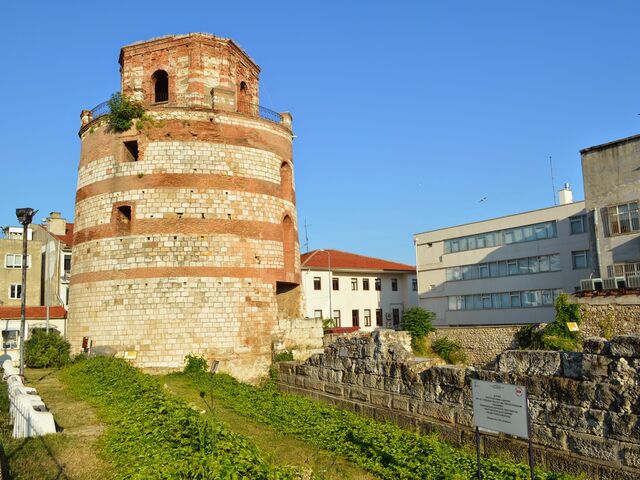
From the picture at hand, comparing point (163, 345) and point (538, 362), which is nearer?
point (538, 362)

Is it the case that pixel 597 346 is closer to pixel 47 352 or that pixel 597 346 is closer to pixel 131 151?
pixel 131 151

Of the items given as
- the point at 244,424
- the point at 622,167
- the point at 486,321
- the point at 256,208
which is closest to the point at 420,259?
the point at 486,321

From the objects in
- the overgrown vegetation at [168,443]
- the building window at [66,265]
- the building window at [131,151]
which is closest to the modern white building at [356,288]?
the building window at [66,265]

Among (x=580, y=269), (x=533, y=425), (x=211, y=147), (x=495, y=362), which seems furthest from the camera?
(x=580, y=269)

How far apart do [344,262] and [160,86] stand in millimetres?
27867

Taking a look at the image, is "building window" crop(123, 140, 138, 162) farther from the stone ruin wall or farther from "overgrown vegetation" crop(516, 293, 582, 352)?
"overgrown vegetation" crop(516, 293, 582, 352)

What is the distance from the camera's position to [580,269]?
33188 mm

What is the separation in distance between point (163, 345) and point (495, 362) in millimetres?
12846

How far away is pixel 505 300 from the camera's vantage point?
3678 centimetres

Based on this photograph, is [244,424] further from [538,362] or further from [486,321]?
[486,321]

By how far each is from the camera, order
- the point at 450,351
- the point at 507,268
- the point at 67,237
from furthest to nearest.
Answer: the point at 67,237 < the point at 507,268 < the point at 450,351

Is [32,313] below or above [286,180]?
below

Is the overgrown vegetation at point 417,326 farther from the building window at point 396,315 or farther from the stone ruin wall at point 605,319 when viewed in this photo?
the building window at point 396,315

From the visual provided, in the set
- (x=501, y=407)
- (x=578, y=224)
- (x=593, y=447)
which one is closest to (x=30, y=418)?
(x=501, y=407)
